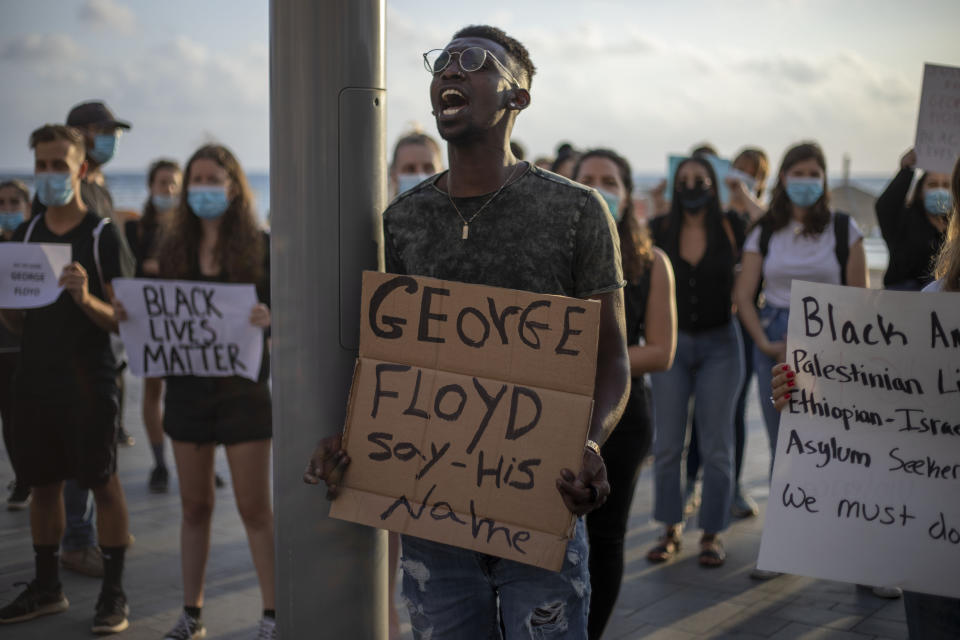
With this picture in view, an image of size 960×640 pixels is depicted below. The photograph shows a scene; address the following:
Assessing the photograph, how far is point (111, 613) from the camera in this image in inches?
178

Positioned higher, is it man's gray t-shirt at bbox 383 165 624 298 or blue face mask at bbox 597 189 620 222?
blue face mask at bbox 597 189 620 222

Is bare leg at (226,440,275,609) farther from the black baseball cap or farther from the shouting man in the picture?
the black baseball cap

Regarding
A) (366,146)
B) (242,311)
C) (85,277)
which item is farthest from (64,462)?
(366,146)

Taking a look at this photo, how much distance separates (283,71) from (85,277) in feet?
8.15

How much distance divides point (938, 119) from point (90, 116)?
210 inches

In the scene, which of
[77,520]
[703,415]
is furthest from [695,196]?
[77,520]

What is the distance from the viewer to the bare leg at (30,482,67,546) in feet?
15.4

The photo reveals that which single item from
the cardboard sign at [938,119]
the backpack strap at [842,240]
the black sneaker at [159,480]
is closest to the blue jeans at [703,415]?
the backpack strap at [842,240]

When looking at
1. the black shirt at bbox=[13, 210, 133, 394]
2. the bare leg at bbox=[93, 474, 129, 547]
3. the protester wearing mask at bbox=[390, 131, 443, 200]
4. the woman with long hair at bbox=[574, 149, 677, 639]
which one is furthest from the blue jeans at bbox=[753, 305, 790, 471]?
the black shirt at bbox=[13, 210, 133, 394]

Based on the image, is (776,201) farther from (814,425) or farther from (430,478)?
(430,478)

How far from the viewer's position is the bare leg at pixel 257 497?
4137mm

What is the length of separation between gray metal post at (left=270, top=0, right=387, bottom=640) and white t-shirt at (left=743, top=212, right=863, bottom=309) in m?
3.69

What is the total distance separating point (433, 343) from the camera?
2340 millimetres

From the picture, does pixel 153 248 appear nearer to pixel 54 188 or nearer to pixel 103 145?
pixel 103 145
